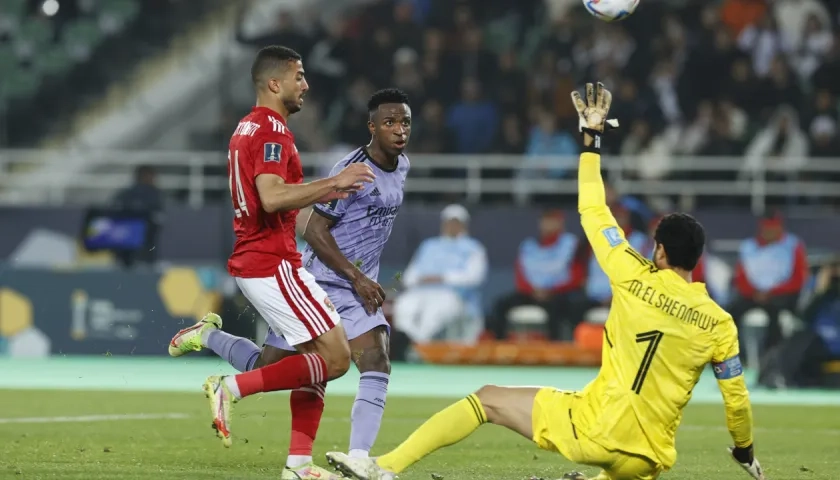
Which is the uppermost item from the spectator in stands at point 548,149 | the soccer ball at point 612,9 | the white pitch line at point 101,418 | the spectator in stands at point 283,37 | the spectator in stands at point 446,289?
the spectator in stands at point 283,37

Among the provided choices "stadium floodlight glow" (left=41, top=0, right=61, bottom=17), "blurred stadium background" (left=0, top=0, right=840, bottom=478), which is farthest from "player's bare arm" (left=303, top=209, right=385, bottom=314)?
"stadium floodlight glow" (left=41, top=0, right=61, bottom=17)

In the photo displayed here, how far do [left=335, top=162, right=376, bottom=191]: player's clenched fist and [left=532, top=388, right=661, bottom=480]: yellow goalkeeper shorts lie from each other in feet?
4.69

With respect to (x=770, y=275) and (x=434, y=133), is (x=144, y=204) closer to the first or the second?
(x=434, y=133)

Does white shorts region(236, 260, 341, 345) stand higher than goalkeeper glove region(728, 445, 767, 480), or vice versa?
white shorts region(236, 260, 341, 345)

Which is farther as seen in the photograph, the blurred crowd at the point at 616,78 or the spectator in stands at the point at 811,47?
the spectator in stands at the point at 811,47

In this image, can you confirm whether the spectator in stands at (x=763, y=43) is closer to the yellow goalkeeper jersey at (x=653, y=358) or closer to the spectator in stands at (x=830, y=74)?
the spectator in stands at (x=830, y=74)

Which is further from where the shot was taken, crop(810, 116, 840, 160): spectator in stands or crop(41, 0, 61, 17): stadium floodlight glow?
crop(41, 0, 61, 17): stadium floodlight glow

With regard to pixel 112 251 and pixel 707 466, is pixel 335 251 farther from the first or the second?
pixel 112 251

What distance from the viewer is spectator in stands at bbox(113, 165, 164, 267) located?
754 inches

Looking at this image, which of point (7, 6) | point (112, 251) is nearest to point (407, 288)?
point (112, 251)

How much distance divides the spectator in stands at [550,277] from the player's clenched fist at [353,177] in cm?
1081

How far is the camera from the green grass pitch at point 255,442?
337 inches

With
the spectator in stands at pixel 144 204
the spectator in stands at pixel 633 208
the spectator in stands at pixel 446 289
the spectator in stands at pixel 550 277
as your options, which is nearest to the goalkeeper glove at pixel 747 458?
the spectator in stands at pixel 633 208

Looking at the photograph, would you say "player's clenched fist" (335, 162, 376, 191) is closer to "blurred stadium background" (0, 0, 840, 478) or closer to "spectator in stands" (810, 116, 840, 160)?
"blurred stadium background" (0, 0, 840, 478)
